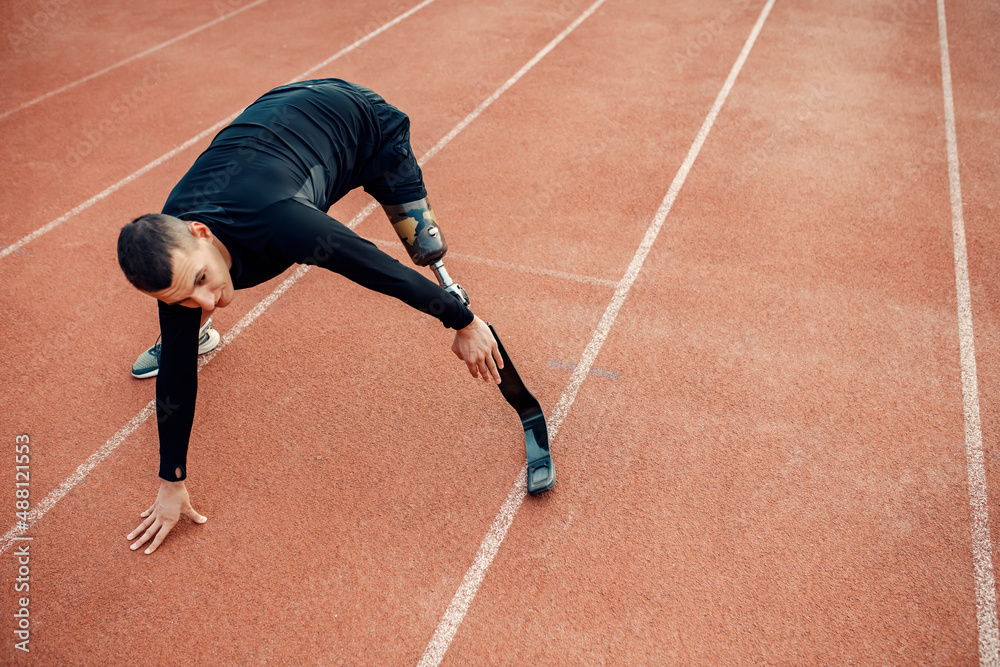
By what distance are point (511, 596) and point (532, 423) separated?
854 mm

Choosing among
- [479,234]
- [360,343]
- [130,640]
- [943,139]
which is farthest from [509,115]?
[130,640]

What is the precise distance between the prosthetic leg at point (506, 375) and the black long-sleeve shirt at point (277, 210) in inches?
18.7

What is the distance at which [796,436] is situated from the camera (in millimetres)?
3727

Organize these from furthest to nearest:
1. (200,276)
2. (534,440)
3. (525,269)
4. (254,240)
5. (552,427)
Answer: (525,269), (552,427), (534,440), (254,240), (200,276)

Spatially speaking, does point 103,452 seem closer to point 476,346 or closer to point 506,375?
point 506,375

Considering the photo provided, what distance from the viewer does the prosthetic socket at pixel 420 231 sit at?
3717 millimetres

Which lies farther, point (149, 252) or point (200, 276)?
point (200, 276)

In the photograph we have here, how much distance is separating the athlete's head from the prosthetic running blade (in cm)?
135

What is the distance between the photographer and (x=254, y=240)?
2535 mm

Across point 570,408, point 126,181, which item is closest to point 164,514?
point 570,408

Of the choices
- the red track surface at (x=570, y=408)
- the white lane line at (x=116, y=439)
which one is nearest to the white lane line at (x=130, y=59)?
the red track surface at (x=570, y=408)

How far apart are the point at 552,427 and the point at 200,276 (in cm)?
211

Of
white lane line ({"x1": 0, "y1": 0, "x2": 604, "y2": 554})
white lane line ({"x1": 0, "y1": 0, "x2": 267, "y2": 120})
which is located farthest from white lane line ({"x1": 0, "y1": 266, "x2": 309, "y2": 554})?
white lane line ({"x1": 0, "y1": 0, "x2": 267, "y2": 120})

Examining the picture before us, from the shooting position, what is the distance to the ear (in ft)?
8.08
